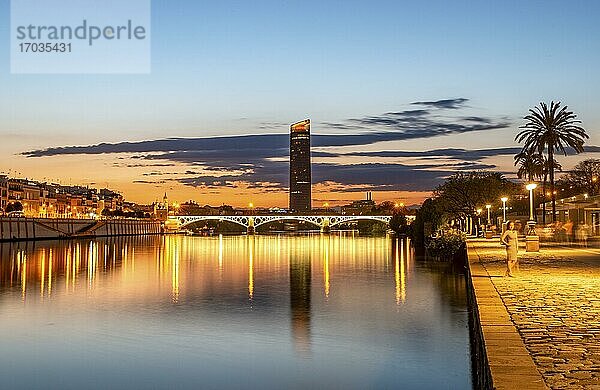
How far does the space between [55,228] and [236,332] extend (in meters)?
124

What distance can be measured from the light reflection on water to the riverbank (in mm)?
78941

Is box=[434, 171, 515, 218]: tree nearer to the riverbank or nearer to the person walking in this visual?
the person walking

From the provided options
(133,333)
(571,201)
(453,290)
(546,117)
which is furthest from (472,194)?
(133,333)

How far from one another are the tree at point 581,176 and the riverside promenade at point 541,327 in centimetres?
9845

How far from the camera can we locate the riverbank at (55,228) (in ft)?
389

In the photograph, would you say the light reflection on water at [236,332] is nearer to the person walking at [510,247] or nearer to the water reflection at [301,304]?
the water reflection at [301,304]

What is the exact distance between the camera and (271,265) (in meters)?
57.8

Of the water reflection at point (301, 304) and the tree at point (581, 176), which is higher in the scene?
the tree at point (581, 176)

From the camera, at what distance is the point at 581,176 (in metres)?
121

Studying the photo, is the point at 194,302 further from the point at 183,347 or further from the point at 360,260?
the point at 360,260

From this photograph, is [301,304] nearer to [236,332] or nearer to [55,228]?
[236,332]

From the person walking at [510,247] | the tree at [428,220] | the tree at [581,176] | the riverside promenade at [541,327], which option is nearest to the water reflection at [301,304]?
the riverside promenade at [541,327]

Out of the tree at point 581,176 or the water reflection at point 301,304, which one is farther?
the tree at point 581,176

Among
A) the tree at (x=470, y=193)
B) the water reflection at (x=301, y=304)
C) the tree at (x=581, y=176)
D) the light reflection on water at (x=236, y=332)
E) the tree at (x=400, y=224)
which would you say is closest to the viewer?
the light reflection on water at (x=236, y=332)
